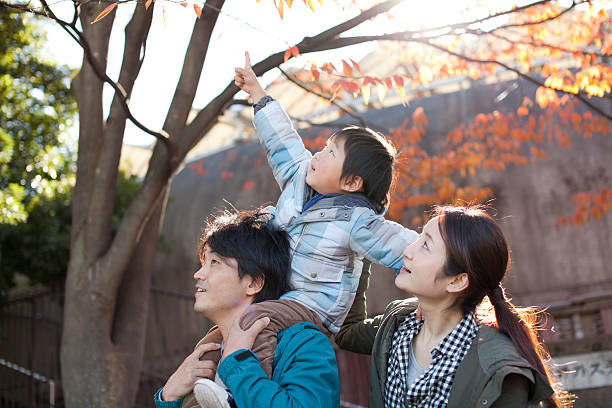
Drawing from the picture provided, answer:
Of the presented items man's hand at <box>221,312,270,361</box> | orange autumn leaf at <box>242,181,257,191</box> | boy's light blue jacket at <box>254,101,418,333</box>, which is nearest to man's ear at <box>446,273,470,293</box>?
boy's light blue jacket at <box>254,101,418,333</box>

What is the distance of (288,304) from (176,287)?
8948mm

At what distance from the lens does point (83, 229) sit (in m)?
4.80

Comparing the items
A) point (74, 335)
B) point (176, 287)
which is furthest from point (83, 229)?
point (176, 287)

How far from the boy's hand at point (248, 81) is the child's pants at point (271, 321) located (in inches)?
41.0

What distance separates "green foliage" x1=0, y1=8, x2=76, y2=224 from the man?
15.4 feet

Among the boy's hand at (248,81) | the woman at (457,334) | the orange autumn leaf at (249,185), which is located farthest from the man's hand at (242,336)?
the orange autumn leaf at (249,185)

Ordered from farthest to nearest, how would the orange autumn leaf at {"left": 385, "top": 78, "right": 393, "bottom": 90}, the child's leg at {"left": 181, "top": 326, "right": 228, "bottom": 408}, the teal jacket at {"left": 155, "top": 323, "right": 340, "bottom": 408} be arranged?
the orange autumn leaf at {"left": 385, "top": 78, "right": 393, "bottom": 90} < the child's leg at {"left": 181, "top": 326, "right": 228, "bottom": 408} < the teal jacket at {"left": 155, "top": 323, "right": 340, "bottom": 408}

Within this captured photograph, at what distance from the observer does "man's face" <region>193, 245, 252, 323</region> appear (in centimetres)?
242

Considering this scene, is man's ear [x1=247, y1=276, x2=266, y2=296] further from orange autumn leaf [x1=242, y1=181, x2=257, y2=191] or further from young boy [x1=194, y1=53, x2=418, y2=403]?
orange autumn leaf [x1=242, y1=181, x2=257, y2=191]

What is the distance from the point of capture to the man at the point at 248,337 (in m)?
2.09

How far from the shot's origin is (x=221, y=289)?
2.43 m

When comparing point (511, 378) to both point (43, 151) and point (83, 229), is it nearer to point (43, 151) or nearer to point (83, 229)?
point (83, 229)

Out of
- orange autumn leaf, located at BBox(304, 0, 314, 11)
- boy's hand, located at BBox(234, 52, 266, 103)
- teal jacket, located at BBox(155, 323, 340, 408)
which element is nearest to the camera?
teal jacket, located at BBox(155, 323, 340, 408)

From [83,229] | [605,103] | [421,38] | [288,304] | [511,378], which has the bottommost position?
[511,378]
